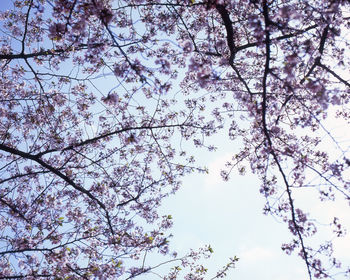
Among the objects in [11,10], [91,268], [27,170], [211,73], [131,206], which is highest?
[11,10]

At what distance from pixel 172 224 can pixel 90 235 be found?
296cm

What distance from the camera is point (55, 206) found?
25.9ft

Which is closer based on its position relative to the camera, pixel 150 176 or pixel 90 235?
pixel 90 235

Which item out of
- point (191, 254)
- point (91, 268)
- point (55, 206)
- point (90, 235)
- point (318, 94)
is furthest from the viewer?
point (191, 254)

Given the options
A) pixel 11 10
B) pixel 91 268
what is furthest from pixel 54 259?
pixel 11 10

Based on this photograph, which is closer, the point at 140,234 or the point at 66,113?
the point at 140,234

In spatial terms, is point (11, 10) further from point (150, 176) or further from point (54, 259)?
point (54, 259)

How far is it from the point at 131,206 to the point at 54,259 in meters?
3.31

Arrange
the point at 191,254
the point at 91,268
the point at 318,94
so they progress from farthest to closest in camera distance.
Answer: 1. the point at 191,254
2. the point at 91,268
3. the point at 318,94

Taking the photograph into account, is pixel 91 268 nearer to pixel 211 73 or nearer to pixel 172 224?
pixel 172 224

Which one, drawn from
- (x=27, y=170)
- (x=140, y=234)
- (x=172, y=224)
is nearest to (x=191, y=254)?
(x=172, y=224)

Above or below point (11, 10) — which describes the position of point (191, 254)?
below

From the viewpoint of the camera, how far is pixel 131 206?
349 inches

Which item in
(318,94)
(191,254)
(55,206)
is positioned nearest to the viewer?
(318,94)
